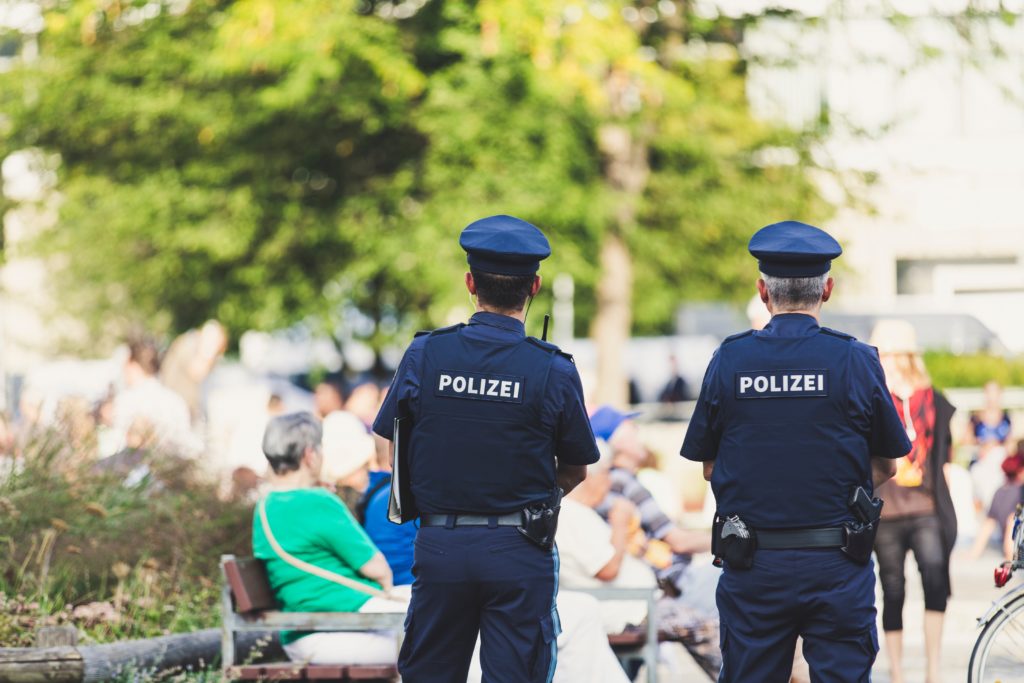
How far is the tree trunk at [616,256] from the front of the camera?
18.4m

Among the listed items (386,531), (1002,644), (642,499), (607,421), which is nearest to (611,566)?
(386,531)

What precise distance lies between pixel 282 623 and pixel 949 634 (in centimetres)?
511

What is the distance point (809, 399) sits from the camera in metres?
4.86

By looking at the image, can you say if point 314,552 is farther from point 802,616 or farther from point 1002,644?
point 1002,644

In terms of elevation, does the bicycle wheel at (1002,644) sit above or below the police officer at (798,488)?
below

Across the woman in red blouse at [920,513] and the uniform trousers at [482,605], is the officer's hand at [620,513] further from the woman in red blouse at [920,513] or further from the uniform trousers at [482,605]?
the uniform trousers at [482,605]

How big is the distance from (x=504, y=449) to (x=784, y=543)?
861mm

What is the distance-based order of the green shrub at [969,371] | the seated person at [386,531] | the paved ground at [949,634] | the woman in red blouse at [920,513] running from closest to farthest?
the seated person at [386,531] → the woman in red blouse at [920,513] → the paved ground at [949,634] → the green shrub at [969,371]

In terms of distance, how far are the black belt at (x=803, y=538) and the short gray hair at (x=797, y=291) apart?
2.20ft

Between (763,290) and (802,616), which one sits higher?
(763,290)

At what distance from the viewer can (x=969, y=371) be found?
2802 cm

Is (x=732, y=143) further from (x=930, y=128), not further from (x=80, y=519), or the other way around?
(x=930, y=128)

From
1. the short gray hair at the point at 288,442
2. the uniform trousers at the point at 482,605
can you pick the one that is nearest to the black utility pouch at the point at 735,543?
the uniform trousers at the point at 482,605

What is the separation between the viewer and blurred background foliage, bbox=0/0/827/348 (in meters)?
16.4
